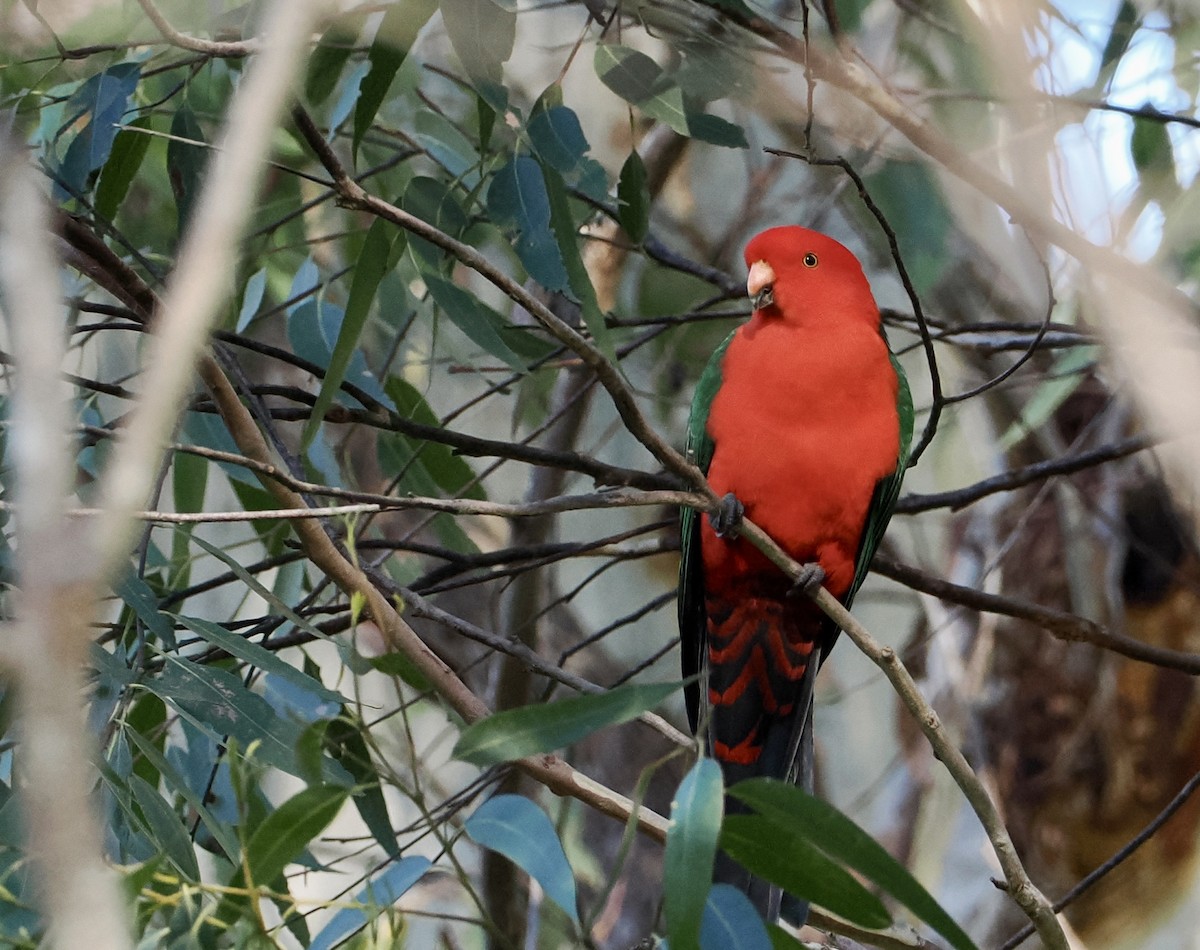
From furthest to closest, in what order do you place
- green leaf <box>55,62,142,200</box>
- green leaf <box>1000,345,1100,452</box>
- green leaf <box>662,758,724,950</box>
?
1. green leaf <box>1000,345,1100,452</box>
2. green leaf <box>55,62,142,200</box>
3. green leaf <box>662,758,724,950</box>

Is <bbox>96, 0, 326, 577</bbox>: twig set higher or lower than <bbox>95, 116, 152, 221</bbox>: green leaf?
lower

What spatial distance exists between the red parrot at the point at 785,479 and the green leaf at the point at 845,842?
93 cm

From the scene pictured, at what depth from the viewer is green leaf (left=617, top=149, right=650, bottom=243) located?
198 centimetres

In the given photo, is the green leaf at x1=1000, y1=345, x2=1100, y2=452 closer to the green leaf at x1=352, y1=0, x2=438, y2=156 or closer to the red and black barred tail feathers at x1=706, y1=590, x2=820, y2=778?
the red and black barred tail feathers at x1=706, y1=590, x2=820, y2=778

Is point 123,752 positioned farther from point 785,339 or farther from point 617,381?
point 785,339

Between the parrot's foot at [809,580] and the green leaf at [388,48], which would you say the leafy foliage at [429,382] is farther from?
the parrot's foot at [809,580]

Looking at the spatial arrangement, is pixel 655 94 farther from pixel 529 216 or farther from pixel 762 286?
pixel 762 286

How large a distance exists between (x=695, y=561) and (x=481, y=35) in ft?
3.05

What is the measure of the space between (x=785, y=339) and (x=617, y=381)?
3.17 feet

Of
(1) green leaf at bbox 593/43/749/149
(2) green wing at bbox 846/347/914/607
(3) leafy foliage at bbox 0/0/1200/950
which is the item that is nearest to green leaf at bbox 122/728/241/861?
(3) leafy foliage at bbox 0/0/1200/950

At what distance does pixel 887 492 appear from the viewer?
2176 mm

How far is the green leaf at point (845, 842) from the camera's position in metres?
1.06

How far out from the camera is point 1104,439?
341cm

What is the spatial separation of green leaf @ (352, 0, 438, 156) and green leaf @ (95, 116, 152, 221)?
40 cm
